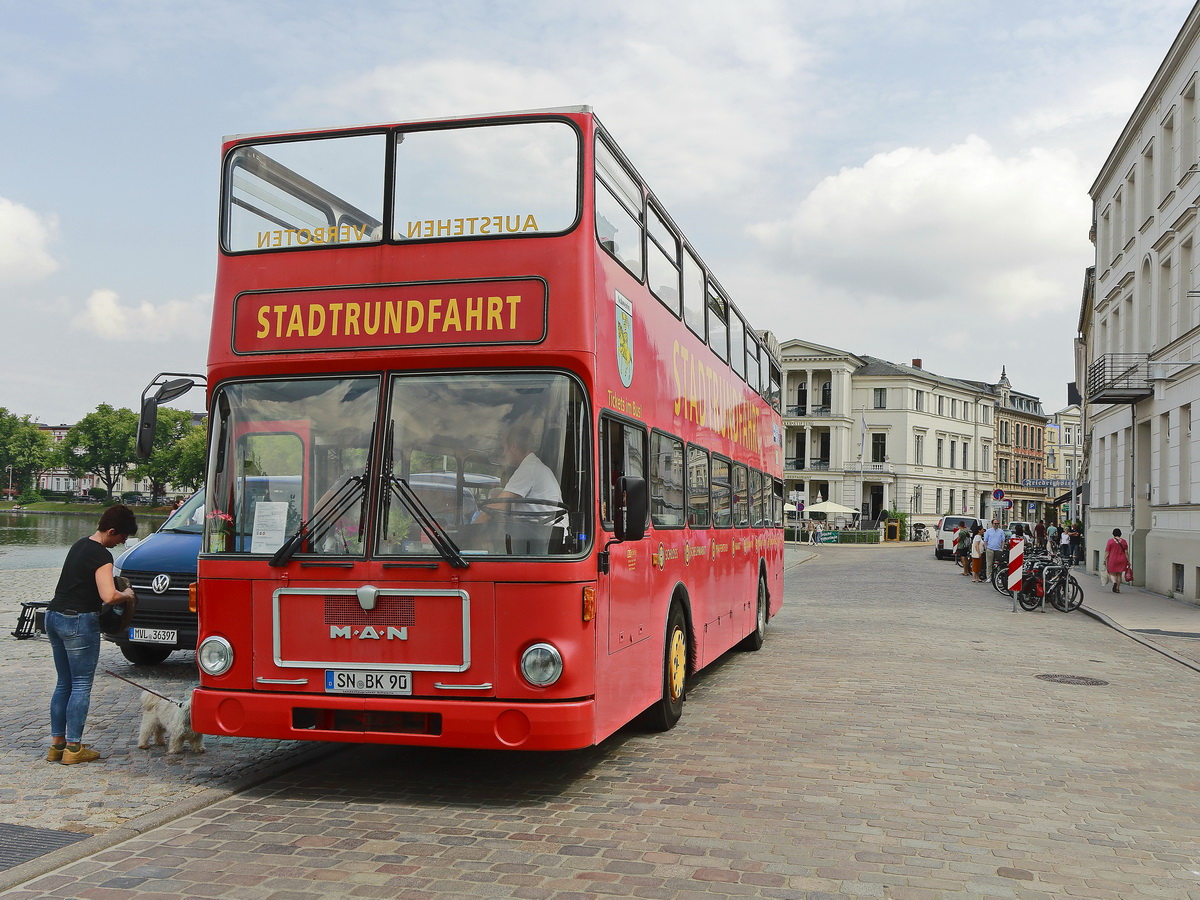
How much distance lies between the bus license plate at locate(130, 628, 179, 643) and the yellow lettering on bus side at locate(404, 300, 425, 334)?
5.65m

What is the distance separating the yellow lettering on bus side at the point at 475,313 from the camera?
6695 millimetres

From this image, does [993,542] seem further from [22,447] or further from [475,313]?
Result: [22,447]

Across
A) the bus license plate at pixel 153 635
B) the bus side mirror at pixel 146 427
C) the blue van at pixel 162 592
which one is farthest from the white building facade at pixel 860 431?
the bus side mirror at pixel 146 427

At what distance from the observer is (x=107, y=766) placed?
727 centimetres

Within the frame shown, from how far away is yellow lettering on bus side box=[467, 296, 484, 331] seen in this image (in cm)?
670

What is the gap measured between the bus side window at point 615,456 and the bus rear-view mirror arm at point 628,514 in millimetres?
65

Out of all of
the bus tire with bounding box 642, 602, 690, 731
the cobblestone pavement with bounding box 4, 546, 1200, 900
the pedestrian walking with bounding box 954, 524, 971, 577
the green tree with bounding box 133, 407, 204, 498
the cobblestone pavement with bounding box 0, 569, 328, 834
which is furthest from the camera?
the green tree with bounding box 133, 407, 204, 498

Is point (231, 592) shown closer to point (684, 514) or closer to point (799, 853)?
point (799, 853)

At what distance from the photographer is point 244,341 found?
698cm

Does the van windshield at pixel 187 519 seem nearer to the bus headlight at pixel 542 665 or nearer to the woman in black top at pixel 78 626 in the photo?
the woman in black top at pixel 78 626

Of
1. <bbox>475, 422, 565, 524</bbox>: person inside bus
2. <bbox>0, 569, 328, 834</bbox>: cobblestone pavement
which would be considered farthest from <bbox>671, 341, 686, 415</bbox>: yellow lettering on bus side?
<bbox>0, 569, 328, 834</bbox>: cobblestone pavement

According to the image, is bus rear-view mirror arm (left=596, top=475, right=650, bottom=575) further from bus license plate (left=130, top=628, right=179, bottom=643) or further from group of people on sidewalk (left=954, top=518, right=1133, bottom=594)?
group of people on sidewalk (left=954, top=518, right=1133, bottom=594)

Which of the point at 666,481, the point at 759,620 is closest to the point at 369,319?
the point at 666,481

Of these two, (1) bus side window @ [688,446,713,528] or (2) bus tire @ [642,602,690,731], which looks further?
(1) bus side window @ [688,446,713,528]
